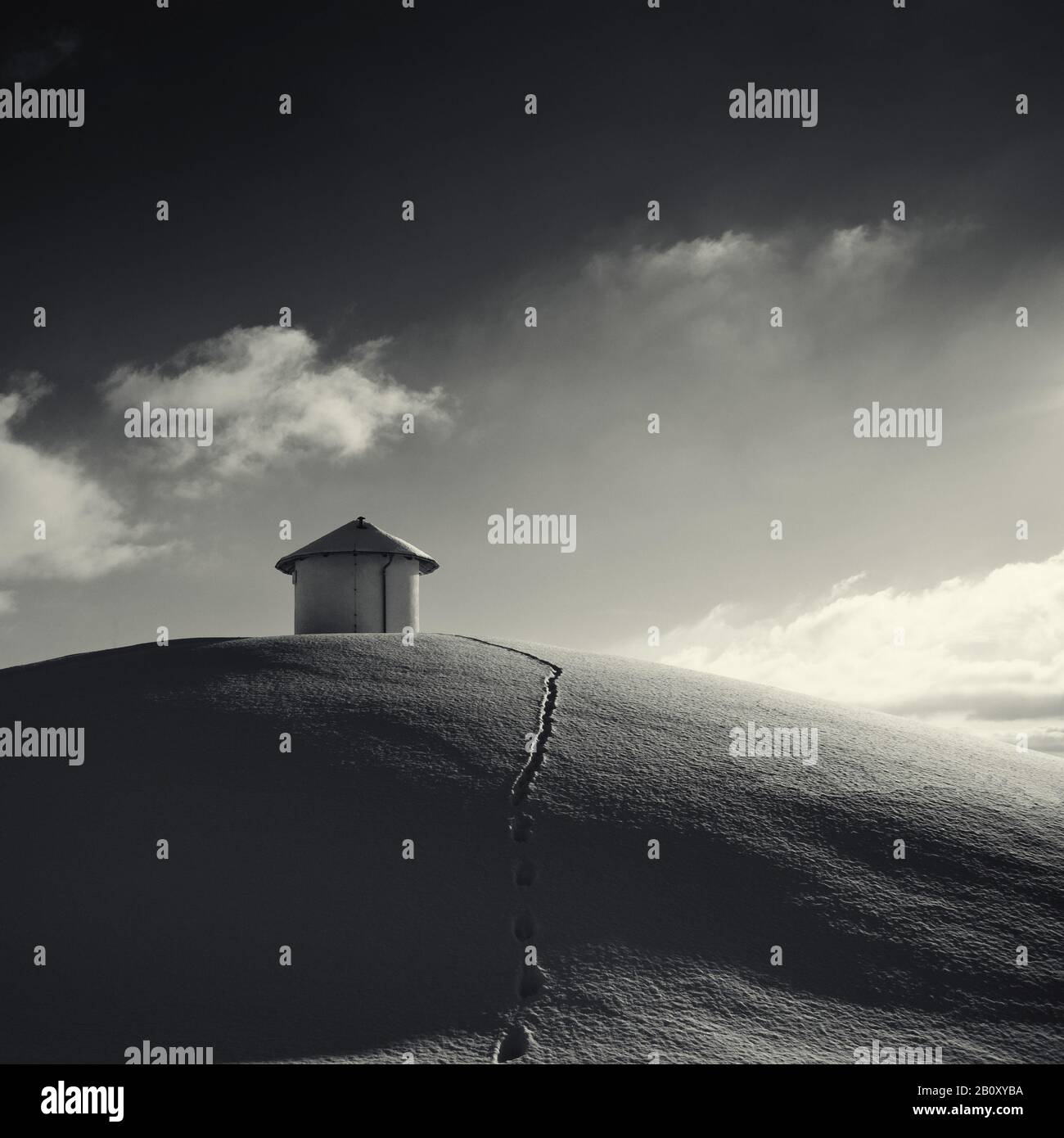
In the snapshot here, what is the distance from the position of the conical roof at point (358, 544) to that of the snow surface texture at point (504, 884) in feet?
22.4

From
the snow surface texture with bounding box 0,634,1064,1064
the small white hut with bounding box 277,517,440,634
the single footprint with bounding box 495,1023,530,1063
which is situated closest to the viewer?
the single footprint with bounding box 495,1023,530,1063

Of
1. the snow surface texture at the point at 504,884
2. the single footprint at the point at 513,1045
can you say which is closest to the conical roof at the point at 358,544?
the snow surface texture at the point at 504,884

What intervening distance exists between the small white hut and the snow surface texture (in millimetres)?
6415

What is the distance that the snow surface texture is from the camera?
6.46m

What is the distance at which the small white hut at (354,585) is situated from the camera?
19109 millimetres

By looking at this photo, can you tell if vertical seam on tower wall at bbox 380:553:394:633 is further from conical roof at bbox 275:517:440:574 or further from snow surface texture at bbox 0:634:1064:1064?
snow surface texture at bbox 0:634:1064:1064

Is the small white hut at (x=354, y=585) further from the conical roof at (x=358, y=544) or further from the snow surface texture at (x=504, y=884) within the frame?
the snow surface texture at (x=504, y=884)

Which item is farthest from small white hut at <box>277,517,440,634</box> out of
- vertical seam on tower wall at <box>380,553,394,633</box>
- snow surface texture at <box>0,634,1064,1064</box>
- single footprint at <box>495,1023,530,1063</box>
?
single footprint at <box>495,1023,530,1063</box>

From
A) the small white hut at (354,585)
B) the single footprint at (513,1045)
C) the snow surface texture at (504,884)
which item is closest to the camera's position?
the single footprint at (513,1045)

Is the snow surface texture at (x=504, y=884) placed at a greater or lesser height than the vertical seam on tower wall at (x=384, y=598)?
lesser

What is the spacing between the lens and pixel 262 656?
13961 millimetres

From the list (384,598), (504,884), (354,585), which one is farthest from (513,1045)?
(354,585)
